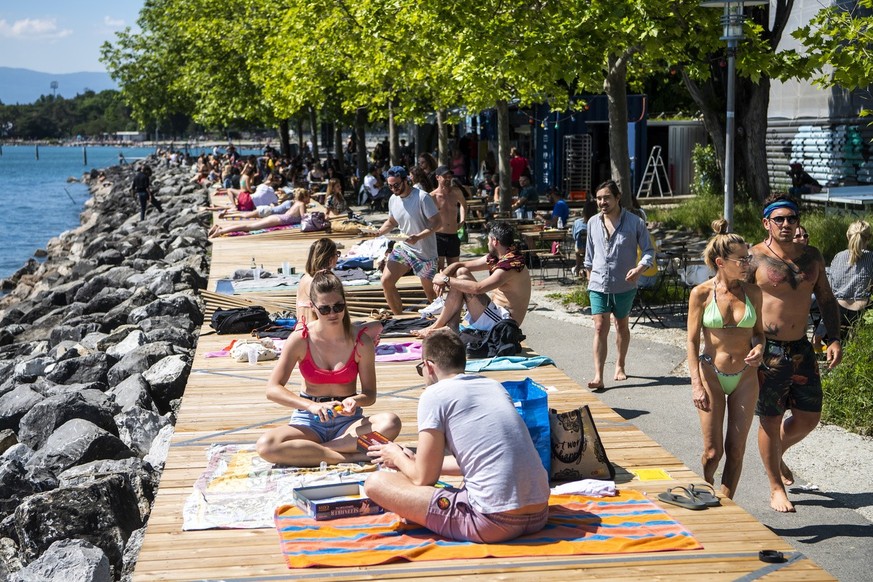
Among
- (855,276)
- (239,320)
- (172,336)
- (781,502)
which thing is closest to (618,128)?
(855,276)

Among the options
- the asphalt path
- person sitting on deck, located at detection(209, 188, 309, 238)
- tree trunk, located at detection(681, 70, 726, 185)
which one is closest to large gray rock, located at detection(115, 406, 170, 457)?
the asphalt path

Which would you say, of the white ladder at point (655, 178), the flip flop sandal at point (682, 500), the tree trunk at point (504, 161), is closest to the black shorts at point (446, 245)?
the flip flop sandal at point (682, 500)

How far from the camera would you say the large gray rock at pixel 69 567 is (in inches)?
284

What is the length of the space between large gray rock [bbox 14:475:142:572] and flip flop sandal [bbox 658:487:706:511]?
13.3 ft

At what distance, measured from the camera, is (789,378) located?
7750mm

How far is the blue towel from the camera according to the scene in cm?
1028

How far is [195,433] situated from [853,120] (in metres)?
21.6

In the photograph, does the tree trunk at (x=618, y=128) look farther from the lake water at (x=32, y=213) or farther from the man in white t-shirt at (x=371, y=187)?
the lake water at (x=32, y=213)

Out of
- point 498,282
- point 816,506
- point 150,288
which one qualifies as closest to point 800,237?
point 816,506

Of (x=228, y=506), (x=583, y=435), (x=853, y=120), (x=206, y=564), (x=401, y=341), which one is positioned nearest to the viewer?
(x=206, y=564)

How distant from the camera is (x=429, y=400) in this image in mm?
5902

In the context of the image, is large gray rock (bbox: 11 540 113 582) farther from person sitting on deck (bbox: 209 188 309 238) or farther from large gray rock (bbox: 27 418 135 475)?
person sitting on deck (bbox: 209 188 309 238)

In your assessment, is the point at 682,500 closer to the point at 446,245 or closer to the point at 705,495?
the point at 705,495

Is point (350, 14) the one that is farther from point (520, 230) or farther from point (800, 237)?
point (800, 237)
